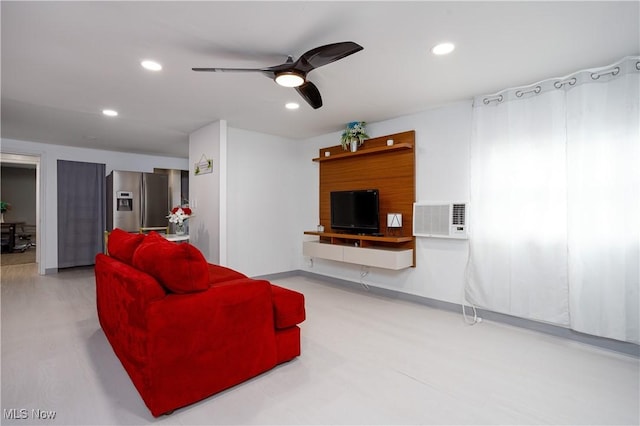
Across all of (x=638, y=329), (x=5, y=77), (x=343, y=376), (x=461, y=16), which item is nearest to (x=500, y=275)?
(x=638, y=329)

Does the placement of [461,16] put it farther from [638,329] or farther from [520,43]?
[638,329]

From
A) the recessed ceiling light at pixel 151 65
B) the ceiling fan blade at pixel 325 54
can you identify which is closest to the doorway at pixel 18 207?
the recessed ceiling light at pixel 151 65

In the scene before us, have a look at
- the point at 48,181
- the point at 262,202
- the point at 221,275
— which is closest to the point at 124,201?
the point at 48,181

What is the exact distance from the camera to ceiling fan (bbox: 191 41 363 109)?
1956 millimetres

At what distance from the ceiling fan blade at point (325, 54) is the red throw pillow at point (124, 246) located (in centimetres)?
184

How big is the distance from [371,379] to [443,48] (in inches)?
101

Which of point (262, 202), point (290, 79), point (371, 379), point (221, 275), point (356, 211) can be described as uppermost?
point (290, 79)

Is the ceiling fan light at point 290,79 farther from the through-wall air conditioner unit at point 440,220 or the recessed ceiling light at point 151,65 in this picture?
the through-wall air conditioner unit at point 440,220

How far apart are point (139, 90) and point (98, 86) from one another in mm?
366

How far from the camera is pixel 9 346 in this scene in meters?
2.71

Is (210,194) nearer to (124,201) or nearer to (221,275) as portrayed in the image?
(221,275)

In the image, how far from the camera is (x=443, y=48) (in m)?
2.39

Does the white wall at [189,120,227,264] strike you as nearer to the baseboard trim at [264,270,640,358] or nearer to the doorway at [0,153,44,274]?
the baseboard trim at [264,270,640,358]

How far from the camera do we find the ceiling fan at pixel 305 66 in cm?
196
